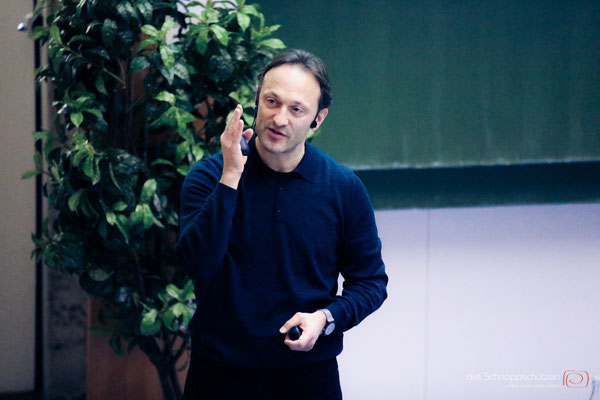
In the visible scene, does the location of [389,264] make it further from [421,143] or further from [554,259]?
[554,259]

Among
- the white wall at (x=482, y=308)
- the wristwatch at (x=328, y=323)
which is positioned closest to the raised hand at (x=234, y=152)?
the wristwatch at (x=328, y=323)

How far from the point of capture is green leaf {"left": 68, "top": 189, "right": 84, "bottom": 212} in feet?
6.11

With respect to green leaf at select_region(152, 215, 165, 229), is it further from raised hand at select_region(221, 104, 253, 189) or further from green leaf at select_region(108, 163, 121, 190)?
raised hand at select_region(221, 104, 253, 189)

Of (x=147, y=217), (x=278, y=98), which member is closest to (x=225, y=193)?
(x=278, y=98)

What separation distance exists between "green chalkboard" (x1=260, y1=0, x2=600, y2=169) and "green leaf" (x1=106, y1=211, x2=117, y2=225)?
1001 mm

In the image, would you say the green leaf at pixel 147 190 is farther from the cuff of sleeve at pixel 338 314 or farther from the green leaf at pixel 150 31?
the cuff of sleeve at pixel 338 314

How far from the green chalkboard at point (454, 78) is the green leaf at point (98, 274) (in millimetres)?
1071

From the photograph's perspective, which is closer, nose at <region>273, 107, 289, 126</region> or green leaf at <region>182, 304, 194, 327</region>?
nose at <region>273, 107, 289, 126</region>

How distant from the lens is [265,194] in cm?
126

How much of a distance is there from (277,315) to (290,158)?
1.17 ft

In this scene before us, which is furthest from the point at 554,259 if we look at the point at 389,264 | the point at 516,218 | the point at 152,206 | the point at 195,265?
the point at 195,265

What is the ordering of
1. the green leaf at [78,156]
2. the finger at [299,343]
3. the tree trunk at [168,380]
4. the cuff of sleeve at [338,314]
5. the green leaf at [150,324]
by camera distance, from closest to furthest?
the finger at [299,343] < the cuff of sleeve at [338,314] < the green leaf at [78,156] < the green leaf at [150,324] < the tree trunk at [168,380]

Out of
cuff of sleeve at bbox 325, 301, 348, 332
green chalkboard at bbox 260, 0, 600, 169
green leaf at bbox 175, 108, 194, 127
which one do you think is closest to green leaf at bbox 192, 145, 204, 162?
green leaf at bbox 175, 108, 194, 127

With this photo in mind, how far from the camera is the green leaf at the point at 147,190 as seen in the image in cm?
189
